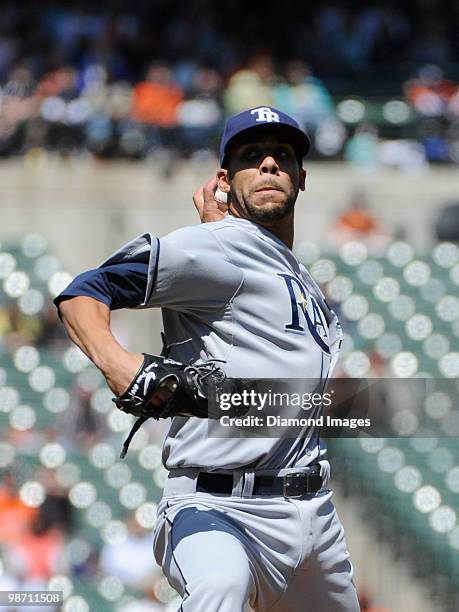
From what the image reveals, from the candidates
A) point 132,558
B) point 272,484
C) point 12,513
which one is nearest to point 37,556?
point 12,513

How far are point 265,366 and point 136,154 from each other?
22.9ft

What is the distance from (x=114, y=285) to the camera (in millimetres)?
2781

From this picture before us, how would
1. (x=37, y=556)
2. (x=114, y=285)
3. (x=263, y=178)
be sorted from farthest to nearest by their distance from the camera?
(x=37, y=556) < (x=263, y=178) < (x=114, y=285)

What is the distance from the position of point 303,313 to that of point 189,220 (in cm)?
644

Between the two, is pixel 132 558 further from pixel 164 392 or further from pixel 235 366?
pixel 164 392

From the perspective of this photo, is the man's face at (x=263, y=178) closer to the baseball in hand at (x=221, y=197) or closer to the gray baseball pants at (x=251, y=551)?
the baseball in hand at (x=221, y=197)

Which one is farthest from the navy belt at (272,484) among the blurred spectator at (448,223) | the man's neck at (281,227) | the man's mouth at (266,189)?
the blurred spectator at (448,223)

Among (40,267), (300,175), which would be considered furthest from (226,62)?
(300,175)

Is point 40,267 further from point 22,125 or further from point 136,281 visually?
point 136,281

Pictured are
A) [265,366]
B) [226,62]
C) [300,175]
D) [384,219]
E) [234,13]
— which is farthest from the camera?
[234,13]

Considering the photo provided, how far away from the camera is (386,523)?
6.30 m

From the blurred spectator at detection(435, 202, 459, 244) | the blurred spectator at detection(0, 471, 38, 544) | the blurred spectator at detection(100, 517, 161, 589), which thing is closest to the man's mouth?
the blurred spectator at detection(100, 517, 161, 589)

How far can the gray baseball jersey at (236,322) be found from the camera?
9.65 feet

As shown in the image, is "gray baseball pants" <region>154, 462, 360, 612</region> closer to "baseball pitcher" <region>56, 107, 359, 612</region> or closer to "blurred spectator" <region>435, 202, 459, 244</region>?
"baseball pitcher" <region>56, 107, 359, 612</region>
